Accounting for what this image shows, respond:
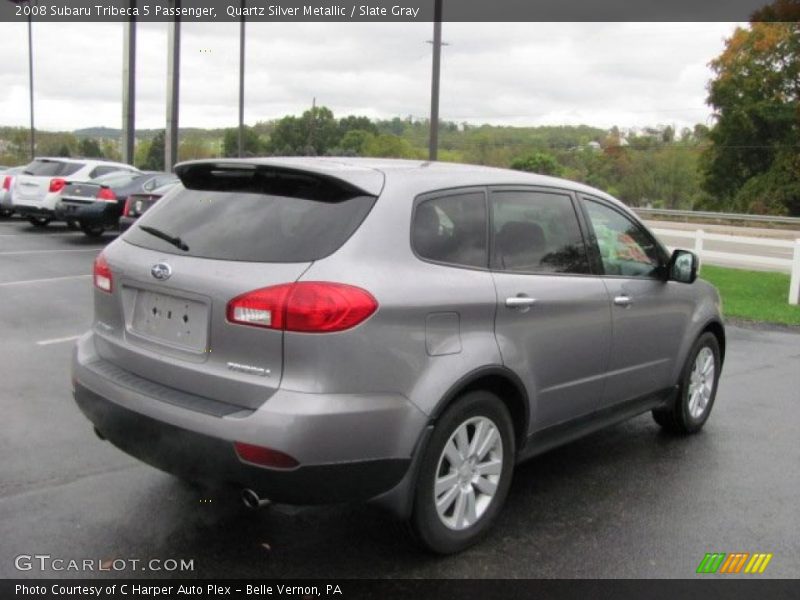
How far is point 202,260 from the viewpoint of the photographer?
345 cm

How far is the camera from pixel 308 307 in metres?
3.13

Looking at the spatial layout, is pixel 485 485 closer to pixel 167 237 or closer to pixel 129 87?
pixel 167 237

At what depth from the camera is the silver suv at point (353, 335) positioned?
315cm

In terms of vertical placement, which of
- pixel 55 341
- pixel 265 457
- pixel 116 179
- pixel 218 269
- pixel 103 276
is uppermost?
pixel 116 179

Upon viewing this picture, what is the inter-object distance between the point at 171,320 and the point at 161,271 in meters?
0.22

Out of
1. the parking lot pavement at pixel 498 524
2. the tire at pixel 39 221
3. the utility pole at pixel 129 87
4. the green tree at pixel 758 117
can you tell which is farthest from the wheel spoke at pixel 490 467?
the green tree at pixel 758 117

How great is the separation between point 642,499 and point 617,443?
1028mm

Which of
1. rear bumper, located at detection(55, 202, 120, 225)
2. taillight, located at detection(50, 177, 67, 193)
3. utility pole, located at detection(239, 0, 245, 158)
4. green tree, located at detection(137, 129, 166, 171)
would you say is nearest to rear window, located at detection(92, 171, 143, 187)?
rear bumper, located at detection(55, 202, 120, 225)

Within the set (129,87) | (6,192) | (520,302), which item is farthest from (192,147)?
(520,302)

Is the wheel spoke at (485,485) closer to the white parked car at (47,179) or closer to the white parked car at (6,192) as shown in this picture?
the white parked car at (47,179)

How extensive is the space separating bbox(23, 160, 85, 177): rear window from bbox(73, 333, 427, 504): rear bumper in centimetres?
1699

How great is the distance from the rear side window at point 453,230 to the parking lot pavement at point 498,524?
1.29 meters

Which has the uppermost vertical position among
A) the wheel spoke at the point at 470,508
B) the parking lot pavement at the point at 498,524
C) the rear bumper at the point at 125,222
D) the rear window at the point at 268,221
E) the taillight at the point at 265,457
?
the rear window at the point at 268,221

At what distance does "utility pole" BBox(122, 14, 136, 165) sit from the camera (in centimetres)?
2778
